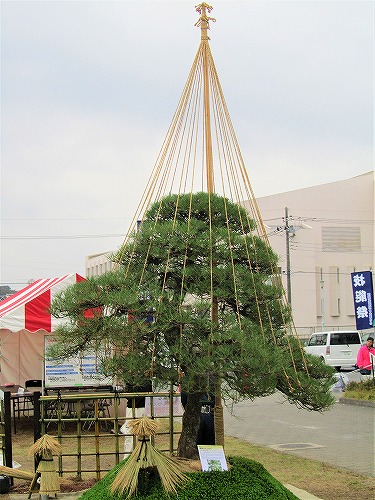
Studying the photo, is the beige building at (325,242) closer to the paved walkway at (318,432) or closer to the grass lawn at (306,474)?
the paved walkway at (318,432)

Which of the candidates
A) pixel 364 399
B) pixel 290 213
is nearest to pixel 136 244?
pixel 364 399

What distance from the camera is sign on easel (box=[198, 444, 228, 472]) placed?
4.51m

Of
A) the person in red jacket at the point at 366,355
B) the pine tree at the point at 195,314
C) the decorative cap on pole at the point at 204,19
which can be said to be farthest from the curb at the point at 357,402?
the decorative cap on pole at the point at 204,19

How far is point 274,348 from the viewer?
15.6ft

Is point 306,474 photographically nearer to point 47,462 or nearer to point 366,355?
point 47,462

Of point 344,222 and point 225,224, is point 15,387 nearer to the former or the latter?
point 225,224

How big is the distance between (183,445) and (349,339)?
22.7 meters

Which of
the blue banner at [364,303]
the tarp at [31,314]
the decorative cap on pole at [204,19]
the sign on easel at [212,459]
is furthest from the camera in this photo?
the blue banner at [364,303]

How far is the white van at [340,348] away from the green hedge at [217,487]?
2218 cm

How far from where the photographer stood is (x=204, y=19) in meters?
5.47

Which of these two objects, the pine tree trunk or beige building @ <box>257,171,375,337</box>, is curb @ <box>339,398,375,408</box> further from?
beige building @ <box>257,171,375,337</box>

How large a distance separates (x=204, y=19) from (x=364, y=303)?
56.5 feet

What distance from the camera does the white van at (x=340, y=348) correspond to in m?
26.5

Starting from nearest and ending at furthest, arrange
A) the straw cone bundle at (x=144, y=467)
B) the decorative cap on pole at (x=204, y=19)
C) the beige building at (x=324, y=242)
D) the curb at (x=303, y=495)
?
1. the straw cone bundle at (x=144, y=467)
2. the decorative cap on pole at (x=204, y=19)
3. the curb at (x=303, y=495)
4. the beige building at (x=324, y=242)
